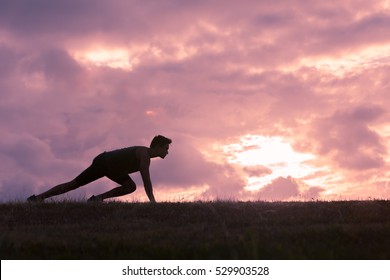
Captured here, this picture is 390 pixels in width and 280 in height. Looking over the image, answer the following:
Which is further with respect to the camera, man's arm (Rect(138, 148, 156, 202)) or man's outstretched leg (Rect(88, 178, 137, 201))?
man's outstretched leg (Rect(88, 178, 137, 201))

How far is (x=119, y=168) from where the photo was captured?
59.6 ft

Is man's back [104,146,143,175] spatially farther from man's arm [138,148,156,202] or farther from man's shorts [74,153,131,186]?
man's arm [138,148,156,202]

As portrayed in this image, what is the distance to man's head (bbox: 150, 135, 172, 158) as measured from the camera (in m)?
18.0

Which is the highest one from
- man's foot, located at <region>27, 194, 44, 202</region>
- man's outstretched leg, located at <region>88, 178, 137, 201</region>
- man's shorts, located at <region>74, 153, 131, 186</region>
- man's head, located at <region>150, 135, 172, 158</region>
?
man's head, located at <region>150, 135, 172, 158</region>

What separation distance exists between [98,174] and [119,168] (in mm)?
763

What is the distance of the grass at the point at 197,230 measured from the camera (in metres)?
10.4

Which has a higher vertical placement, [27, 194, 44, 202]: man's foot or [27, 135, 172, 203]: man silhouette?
[27, 135, 172, 203]: man silhouette

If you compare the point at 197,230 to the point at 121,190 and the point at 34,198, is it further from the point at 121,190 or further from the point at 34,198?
the point at 34,198

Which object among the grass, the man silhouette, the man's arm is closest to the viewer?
the grass

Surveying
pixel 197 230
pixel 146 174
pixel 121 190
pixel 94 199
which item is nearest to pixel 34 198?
pixel 94 199

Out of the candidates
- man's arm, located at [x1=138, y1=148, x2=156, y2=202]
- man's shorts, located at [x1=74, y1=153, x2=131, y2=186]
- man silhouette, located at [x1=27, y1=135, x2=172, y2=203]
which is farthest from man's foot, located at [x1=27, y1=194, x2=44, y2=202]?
man's arm, located at [x1=138, y1=148, x2=156, y2=202]

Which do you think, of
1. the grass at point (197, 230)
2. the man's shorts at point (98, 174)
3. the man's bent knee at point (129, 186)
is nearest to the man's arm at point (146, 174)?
the man's bent knee at point (129, 186)

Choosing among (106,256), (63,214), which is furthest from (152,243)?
(63,214)
